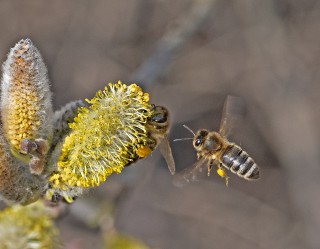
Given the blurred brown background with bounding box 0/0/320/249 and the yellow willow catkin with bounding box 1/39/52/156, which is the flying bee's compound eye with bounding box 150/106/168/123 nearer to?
the yellow willow catkin with bounding box 1/39/52/156

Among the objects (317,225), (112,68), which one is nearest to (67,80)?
(112,68)

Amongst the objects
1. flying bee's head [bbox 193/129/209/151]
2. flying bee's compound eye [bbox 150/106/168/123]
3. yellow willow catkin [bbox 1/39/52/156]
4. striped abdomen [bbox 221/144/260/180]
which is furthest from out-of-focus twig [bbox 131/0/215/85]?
yellow willow catkin [bbox 1/39/52/156]

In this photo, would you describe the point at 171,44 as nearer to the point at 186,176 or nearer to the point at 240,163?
the point at 240,163

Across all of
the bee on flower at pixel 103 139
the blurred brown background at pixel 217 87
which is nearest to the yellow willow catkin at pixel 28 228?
the bee on flower at pixel 103 139

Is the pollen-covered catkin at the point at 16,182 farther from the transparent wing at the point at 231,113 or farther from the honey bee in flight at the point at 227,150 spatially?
the transparent wing at the point at 231,113

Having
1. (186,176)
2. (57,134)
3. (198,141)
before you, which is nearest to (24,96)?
(57,134)

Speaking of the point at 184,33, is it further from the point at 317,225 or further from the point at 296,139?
the point at 317,225
